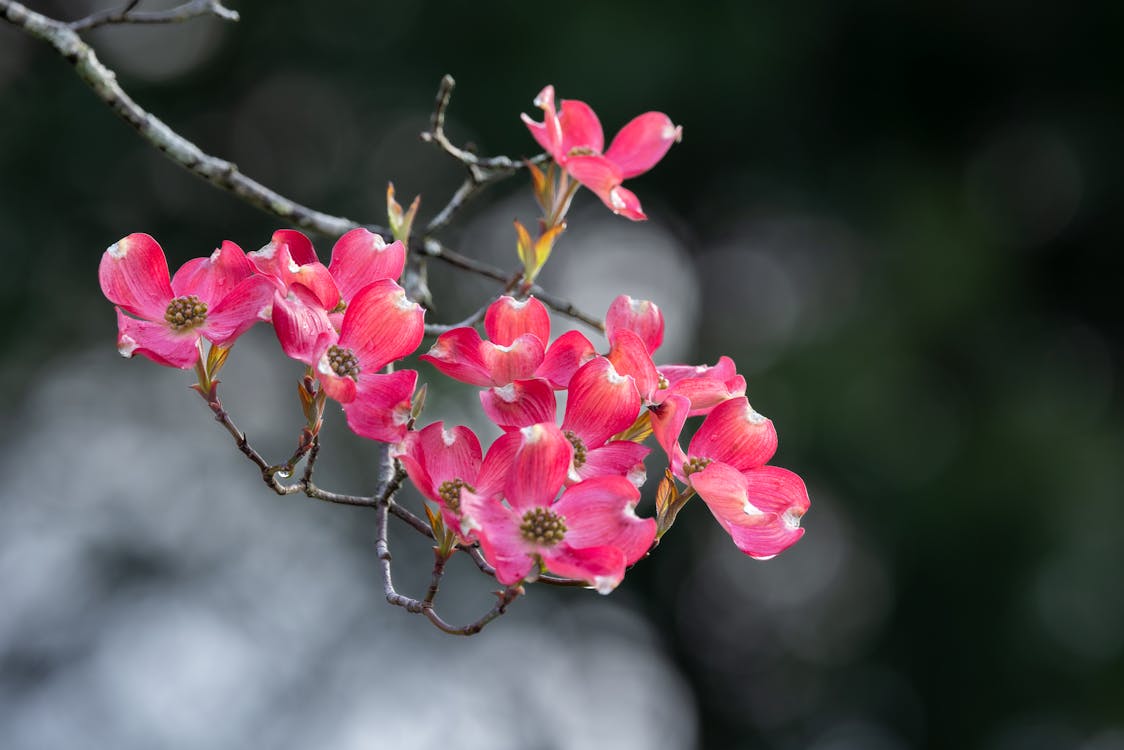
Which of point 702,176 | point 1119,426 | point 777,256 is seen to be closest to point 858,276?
point 777,256

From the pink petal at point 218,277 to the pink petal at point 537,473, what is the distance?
0.28 m

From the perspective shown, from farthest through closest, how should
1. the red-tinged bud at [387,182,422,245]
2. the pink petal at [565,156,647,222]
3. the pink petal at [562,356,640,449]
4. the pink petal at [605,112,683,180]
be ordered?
the pink petal at [605,112,683,180], the pink petal at [565,156,647,222], the red-tinged bud at [387,182,422,245], the pink petal at [562,356,640,449]

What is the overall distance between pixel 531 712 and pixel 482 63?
3386 millimetres

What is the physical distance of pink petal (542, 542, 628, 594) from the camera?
82cm

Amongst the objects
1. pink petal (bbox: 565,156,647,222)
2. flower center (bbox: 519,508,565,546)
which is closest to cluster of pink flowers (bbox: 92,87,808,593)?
flower center (bbox: 519,508,565,546)

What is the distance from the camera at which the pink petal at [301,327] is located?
879mm

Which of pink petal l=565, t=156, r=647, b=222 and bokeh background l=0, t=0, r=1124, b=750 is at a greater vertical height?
pink petal l=565, t=156, r=647, b=222

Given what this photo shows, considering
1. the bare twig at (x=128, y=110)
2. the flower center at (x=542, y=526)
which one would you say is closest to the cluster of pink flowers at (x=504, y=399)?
the flower center at (x=542, y=526)

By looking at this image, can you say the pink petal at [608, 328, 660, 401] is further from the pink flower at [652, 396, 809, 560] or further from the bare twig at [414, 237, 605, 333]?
the bare twig at [414, 237, 605, 333]

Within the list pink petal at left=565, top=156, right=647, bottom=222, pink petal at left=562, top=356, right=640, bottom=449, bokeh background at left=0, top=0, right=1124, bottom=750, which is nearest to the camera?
pink petal at left=562, top=356, right=640, bottom=449

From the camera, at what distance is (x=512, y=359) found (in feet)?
3.07

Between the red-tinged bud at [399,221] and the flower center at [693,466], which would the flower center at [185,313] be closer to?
the red-tinged bud at [399,221]

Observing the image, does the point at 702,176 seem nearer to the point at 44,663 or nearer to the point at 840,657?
the point at 840,657

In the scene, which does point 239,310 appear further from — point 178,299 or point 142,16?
point 142,16
